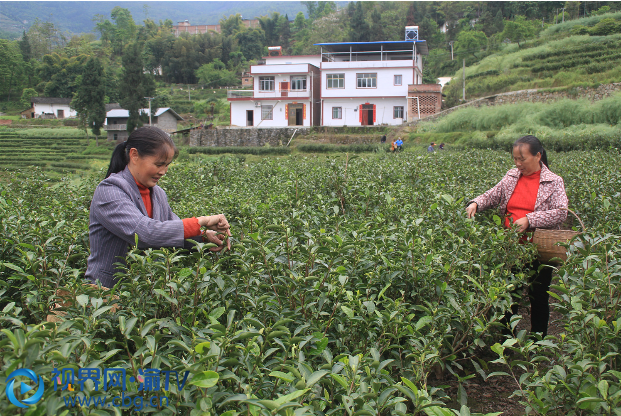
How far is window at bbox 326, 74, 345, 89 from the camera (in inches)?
1369

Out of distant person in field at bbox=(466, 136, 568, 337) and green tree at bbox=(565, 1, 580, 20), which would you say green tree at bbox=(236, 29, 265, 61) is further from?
distant person in field at bbox=(466, 136, 568, 337)

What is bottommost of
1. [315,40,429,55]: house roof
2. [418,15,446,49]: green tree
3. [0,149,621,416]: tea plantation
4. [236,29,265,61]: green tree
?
[0,149,621,416]: tea plantation

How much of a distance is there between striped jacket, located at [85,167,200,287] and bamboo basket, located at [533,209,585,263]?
2.38 m

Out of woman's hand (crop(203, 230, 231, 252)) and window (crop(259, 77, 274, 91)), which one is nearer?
woman's hand (crop(203, 230, 231, 252))

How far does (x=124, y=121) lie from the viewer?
4591cm

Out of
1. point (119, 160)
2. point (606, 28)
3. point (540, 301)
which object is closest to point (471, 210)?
point (540, 301)

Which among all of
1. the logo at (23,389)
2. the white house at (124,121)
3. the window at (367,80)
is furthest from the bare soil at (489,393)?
the white house at (124,121)

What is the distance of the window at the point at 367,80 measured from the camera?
34062 millimetres

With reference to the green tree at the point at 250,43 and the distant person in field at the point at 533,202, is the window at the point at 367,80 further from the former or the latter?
the green tree at the point at 250,43

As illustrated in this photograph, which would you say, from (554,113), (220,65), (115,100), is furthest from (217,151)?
(220,65)

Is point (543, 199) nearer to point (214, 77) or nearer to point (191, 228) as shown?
point (191, 228)

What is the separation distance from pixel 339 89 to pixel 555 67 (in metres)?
15.8

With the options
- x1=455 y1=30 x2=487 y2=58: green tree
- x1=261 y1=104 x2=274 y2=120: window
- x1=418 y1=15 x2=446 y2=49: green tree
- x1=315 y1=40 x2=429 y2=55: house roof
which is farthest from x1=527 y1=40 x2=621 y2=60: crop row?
x1=418 y1=15 x2=446 y2=49: green tree

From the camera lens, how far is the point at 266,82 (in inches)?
1442
